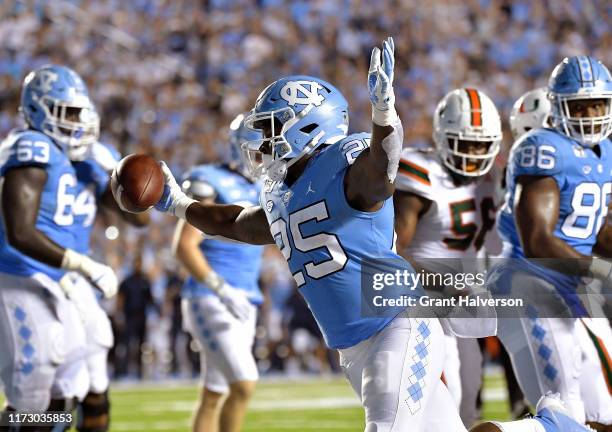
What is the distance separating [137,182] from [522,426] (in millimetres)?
1614

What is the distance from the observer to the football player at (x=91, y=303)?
5.12m

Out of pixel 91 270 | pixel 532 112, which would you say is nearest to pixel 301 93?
pixel 91 270

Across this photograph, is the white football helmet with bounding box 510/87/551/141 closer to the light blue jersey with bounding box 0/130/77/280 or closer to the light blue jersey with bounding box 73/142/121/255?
the light blue jersey with bounding box 73/142/121/255

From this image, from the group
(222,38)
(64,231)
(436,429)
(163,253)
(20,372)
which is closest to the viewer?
(436,429)

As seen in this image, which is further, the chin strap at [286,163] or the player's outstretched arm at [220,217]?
the player's outstretched arm at [220,217]

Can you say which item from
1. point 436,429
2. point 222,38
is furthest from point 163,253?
point 436,429

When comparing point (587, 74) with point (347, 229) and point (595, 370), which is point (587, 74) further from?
point (347, 229)

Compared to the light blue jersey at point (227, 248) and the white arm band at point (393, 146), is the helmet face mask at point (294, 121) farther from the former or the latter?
the light blue jersey at point (227, 248)

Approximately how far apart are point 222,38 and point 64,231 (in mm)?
9925

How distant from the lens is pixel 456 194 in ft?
16.3

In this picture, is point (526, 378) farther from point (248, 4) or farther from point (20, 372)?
point (248, 4)

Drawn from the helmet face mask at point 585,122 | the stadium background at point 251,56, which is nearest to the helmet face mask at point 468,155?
the helmet face mask at point 585,122

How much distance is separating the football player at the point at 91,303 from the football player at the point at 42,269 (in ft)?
0.18

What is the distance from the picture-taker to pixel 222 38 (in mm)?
14742
